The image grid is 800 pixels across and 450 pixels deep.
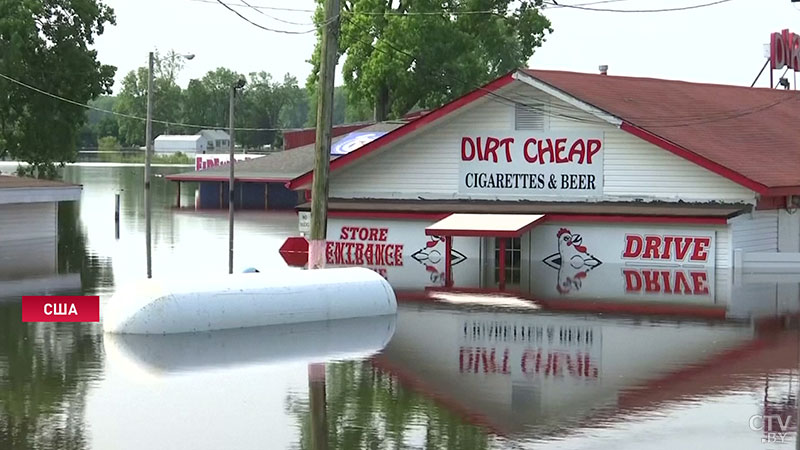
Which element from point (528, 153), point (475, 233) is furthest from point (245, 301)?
point (528, 153)

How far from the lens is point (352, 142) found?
68750mm

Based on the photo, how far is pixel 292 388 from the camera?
63.5 ft

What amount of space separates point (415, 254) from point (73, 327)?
18311 mm

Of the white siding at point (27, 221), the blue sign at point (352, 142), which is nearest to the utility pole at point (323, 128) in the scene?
the white siding at point (27, 221)

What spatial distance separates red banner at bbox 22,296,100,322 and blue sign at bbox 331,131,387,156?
3726cm

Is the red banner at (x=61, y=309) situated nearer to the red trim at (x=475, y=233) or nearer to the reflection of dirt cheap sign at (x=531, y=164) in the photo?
the red trim at (x=475, y=233)

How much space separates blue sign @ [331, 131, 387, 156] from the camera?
222 ft

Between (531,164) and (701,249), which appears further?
(531,164)

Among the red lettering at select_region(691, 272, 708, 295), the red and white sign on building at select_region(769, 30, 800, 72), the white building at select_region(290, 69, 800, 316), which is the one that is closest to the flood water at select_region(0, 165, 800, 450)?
the red lettering at select_region(691, 272, 708, 295)

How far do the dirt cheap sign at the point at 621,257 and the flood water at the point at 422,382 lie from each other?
4857 millimetres

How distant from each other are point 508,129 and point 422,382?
23.9 metres

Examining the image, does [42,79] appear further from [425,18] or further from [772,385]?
[772,385]

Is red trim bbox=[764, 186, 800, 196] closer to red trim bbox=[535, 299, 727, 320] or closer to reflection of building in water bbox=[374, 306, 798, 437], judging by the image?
red trim bbox=[535, 299, 727, 320]

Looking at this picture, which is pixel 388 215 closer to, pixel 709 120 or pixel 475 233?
pixel 475 233
